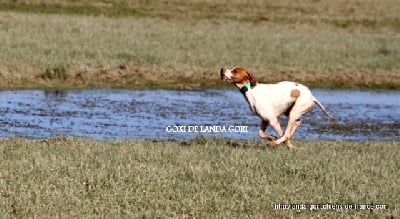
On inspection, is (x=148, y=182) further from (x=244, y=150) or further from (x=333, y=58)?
(x=333, y=58)

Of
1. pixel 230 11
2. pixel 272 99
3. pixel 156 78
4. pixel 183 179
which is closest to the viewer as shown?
pixel 183 179

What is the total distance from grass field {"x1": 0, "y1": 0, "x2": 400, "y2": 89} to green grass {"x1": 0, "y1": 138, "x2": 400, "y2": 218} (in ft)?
33.5

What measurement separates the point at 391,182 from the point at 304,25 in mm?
29741

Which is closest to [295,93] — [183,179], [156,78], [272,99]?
[272,99]

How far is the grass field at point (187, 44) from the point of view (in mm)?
25188

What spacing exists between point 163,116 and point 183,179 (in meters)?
7.93

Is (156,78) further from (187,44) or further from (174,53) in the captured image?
(187,44)

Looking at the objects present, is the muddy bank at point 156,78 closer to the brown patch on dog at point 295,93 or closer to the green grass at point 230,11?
the brown patch on dog at point 295,93

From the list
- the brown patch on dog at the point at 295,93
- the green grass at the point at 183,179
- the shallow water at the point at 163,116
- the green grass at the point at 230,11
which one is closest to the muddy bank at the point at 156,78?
the shallow water at the point at 163,116

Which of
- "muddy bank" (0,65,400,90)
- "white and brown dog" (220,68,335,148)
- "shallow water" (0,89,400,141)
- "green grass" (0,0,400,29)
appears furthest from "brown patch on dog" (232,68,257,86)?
"green grass" (0,0,400,29)

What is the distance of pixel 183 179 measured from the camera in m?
11.7

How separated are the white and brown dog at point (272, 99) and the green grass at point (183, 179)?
39 cm

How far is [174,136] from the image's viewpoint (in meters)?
17.0

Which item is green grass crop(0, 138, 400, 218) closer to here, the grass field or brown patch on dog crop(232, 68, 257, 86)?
brown patch on dog crop(232, 68, 257, 86)
